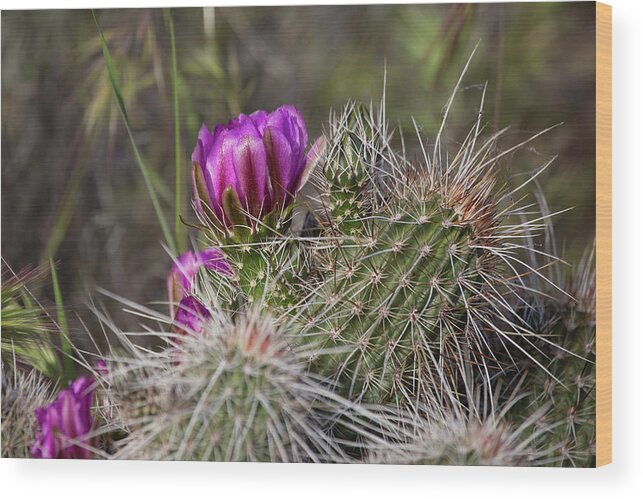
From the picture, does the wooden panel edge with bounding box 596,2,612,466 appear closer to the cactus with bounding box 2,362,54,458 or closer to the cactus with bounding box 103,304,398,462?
the cactus with bounding box 103,304,398,462

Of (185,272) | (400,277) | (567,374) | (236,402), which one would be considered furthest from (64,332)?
(567,374)

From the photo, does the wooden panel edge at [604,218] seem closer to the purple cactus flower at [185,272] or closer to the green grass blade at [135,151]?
the purple cactus flower at [185,272]

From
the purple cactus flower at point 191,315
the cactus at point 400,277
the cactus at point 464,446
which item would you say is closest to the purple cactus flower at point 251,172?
the cactus at point 400,277

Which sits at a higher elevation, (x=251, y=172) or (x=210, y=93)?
(x=210, y=93)

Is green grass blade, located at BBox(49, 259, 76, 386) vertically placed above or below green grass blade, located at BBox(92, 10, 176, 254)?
below

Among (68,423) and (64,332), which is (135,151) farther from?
(68,423)

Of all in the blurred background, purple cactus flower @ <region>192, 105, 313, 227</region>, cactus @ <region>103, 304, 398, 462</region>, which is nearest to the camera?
cactus @ <region>103, 304, 398, 462</region>

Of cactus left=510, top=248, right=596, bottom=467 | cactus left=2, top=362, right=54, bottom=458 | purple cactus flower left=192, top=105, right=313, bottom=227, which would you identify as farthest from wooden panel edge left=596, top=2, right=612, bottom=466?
cactus left=2, top=362, right=54, bottom=458
